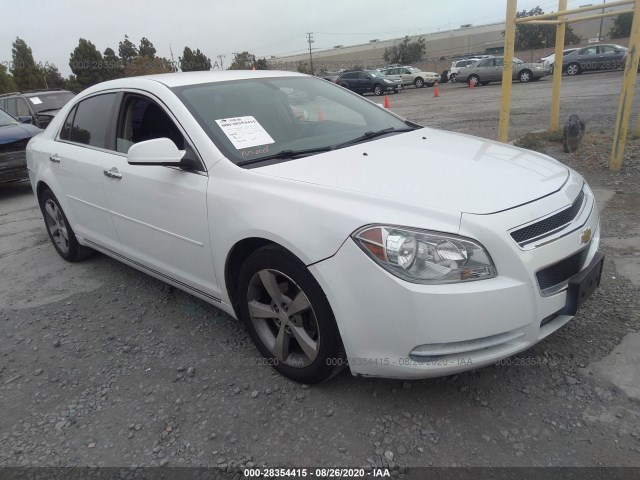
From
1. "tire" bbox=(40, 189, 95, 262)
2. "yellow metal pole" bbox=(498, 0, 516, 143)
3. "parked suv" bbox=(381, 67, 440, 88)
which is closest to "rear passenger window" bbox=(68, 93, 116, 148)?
"tire" bbox=(40, 189, 95, 262)

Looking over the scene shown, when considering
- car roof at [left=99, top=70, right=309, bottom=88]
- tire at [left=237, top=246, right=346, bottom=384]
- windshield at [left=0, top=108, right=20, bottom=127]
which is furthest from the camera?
windshield at [left=0, top=108, right=20, bottom=127]

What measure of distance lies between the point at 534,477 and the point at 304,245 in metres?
1.36

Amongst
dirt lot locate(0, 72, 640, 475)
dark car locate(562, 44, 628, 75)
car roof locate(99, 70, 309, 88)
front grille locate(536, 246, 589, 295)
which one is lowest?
dark car locate(562, 44, 628, 75)

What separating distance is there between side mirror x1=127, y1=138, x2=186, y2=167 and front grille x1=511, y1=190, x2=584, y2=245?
1876 mm

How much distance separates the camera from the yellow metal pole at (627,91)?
5500mm

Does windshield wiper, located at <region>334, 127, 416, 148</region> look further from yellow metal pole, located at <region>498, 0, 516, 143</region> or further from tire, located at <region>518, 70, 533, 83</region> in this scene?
tire, located at <region>518, 70, 533, 83</region>

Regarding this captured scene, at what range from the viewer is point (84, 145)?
13.1 feet

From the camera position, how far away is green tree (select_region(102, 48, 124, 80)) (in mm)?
38969

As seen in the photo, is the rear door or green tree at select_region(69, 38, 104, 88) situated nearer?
the rear door

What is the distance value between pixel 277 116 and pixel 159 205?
95 centimetres

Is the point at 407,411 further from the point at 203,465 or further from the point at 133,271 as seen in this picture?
the point at 133,271

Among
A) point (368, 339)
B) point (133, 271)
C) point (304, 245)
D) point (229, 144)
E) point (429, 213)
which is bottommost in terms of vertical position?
point (133, 271)

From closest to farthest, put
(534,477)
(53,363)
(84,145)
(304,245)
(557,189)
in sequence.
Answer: (534,477)
(304,245)
(557,189)
(53,363)
(84,145)

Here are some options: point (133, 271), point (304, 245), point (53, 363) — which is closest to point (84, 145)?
point (133, 271)
